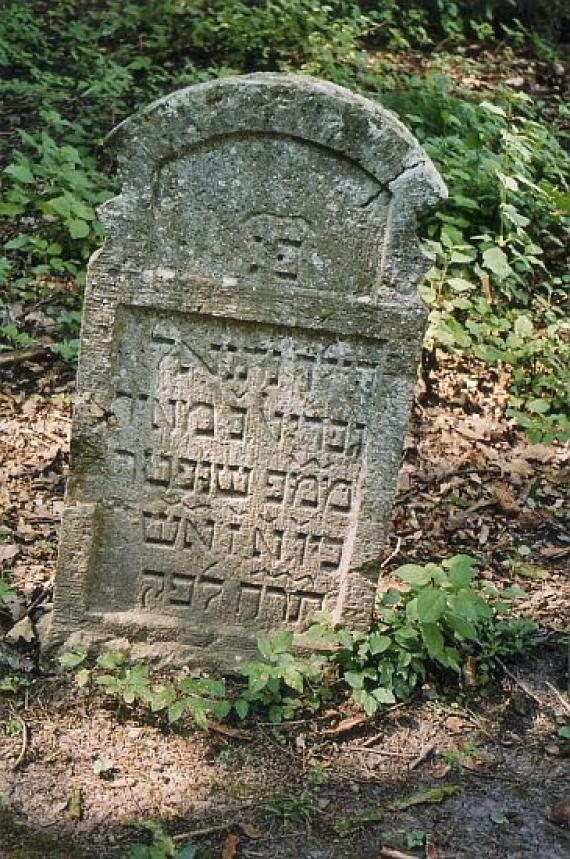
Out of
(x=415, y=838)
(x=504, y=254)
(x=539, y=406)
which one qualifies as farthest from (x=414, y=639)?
(x=504, y=254)

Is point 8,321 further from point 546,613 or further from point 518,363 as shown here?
point 546,613

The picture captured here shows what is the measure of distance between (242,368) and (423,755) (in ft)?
4.39

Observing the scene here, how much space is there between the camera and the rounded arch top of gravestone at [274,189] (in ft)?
10.7

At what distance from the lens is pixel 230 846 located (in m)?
3.18

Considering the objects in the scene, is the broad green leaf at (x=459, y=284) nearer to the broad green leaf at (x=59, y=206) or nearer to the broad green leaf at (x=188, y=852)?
the broad green leaf at (x=59, y=206)

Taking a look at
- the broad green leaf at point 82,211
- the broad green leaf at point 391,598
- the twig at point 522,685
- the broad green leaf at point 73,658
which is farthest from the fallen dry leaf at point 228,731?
the broad green leaf at point 82,211

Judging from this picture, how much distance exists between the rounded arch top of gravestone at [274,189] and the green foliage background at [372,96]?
2062 mm

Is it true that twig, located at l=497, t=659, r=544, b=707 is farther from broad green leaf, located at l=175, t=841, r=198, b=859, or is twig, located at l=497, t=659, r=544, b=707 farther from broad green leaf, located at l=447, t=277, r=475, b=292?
broad green leaf, located at l=447, t=277, r=475, b=292

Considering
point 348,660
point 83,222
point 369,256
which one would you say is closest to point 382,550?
point 348,660

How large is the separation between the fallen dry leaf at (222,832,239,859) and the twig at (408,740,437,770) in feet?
2.10

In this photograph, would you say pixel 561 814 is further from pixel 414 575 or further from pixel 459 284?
pixel 459 284

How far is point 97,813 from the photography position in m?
3.29

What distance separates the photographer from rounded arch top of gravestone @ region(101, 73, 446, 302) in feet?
10.7

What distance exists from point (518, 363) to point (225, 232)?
273 centimetres
